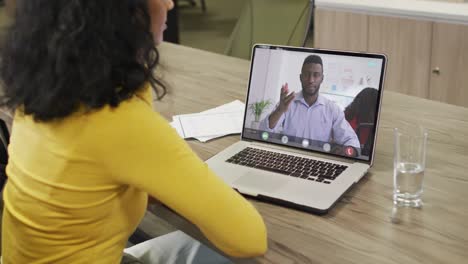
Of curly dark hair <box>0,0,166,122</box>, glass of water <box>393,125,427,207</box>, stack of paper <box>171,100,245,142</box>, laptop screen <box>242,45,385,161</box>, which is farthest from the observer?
stack of paper <box>171,100,245,142</box>

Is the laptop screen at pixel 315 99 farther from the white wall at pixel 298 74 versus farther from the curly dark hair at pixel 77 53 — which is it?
the curly dark hair at pixel 77 53

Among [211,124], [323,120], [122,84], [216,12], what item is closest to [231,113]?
[211,124]

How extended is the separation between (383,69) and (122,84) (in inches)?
23.3

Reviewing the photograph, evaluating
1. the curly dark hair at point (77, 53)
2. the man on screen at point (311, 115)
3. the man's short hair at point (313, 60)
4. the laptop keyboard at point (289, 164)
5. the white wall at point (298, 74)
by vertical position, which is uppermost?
the curly dark hair at point (77, 53)

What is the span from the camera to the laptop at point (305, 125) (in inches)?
48.3

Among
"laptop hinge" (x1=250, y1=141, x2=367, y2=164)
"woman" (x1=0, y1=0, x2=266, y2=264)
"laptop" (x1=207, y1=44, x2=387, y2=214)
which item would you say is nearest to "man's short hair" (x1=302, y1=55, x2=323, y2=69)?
"laptop" (x1=207, y1=44, x2=387, y2=214)

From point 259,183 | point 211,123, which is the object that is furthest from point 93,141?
point 211,123

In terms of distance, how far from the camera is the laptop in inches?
48.3

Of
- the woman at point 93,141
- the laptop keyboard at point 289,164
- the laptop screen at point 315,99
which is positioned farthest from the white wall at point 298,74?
the woman at point 93,141

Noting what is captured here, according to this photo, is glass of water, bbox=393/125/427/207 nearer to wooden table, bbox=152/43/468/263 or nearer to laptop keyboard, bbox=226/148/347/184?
wooden table, bbox=152/43/468/263

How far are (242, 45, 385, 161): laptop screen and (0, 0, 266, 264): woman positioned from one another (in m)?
0.38

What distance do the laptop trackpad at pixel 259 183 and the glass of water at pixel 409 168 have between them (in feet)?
0.73

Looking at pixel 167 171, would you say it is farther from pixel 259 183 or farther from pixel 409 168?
pixel 409 168

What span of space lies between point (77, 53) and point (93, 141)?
0.46 ft
